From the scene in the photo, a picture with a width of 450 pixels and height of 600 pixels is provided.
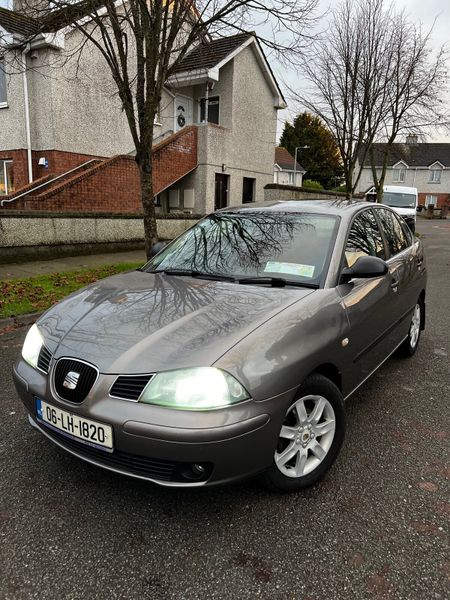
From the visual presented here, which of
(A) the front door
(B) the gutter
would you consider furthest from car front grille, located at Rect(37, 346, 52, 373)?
(A) the front door

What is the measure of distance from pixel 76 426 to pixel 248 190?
1754cm

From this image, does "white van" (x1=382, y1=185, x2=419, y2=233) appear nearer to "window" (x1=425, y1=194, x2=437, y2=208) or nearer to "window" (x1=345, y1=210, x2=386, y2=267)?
"window" (x1=345, y1=210, x2=386, y2=267)

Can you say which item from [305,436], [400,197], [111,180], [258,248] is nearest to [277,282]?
[258,248]

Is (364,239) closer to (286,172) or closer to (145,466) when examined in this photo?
(145,466)

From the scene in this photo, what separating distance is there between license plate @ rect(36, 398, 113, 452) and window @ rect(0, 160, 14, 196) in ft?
47.3

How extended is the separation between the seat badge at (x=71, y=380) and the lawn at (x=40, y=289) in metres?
3.78

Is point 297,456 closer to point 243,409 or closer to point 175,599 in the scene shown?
point 243,409

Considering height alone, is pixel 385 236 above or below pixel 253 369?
above

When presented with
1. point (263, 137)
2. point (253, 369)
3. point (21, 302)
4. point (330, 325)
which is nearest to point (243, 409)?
point (253, 369)

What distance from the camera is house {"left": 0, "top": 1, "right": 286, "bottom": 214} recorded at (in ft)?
41.3

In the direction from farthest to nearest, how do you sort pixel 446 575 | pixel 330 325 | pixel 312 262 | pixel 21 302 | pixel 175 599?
pixel 21 302 < pixel 312 262 < pixel 330 325 < pixel 446 575 < pixel 175 599

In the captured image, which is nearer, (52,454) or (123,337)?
(123,337)

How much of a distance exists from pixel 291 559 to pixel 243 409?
0.69m

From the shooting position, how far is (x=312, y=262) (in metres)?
2.99
